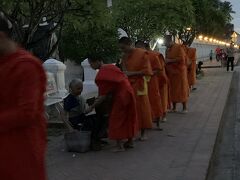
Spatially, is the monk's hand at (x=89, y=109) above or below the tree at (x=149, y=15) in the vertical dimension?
below

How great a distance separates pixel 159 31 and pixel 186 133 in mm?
9433

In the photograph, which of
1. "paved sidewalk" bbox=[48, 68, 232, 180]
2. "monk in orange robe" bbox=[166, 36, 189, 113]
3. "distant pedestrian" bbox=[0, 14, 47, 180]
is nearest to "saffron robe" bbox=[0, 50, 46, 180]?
"distant pedestrian" bbox=[0, 14, 47, 180]

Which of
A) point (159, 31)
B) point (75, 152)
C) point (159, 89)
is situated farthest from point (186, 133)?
point (159, 31)

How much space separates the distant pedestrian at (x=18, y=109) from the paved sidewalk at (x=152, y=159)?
3.53 meters

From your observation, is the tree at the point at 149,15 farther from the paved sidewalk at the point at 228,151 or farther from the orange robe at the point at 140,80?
the orange robe at the point at 140,80

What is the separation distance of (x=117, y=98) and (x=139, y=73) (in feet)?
3.16

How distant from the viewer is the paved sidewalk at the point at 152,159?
22.5ft

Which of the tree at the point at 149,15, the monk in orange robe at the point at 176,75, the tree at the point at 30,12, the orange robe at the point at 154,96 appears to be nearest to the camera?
the tree at the point at 30,12

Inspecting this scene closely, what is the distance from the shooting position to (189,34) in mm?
31781

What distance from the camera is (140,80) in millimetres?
9031

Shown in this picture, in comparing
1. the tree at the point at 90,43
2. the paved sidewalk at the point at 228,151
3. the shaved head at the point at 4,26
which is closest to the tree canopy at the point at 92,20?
the tree at the point at 90,43

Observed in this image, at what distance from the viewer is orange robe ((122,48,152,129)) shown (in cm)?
886

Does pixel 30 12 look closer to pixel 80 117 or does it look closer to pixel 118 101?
pixel 80 117

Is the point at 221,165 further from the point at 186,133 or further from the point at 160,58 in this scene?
the point at 160,58
